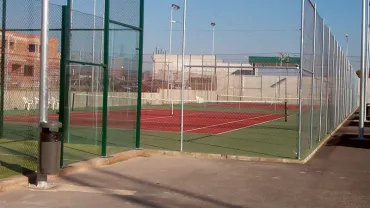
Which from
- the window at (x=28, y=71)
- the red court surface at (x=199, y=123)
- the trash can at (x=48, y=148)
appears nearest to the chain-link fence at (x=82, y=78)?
the window at (x=28, y=71)

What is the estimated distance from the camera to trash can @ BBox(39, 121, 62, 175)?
9.59 metres

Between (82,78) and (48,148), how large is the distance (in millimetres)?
4923

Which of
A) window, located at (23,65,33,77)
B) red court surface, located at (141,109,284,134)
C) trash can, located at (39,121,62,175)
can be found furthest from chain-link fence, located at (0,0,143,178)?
red court surface, located at (141,109,284,134)

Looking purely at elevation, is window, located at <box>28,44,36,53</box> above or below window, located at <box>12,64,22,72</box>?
above

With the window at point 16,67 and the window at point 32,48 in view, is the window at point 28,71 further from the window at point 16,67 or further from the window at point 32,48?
the window at point 32,48

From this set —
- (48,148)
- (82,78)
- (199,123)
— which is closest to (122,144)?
(82,78)

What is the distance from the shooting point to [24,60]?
1458cm

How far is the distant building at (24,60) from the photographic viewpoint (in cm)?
1410

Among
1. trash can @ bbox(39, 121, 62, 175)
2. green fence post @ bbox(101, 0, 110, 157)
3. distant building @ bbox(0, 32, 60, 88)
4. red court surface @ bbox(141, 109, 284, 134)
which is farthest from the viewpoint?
red court surface @ bbox(141, 109, 284, 134)

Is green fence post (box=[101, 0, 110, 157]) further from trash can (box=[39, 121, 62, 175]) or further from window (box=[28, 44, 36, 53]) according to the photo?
trash can (box=[39, 121, 62, 175])

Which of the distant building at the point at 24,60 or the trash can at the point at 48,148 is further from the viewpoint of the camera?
the distant building at the point at 24,60

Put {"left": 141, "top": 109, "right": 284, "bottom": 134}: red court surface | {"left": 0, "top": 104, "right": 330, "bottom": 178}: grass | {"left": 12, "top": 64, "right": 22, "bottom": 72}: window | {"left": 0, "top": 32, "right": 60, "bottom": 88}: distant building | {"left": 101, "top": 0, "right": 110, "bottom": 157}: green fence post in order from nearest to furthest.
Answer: {"left": 0, "top": 104, "right": 330, "bottom": 178}: grass < {"left": 101, "top": 0, "right": 110, "bottom": 157}: green fence post < {"left": 0, "top": 32, "right": 60, "bottom": 88}: distant building < {"left": 12, "top": 64, "right": 22, "bottom": 72}: window < {"left": 141, "top": 109, "right": 284, "bottom": 134}: red court surface

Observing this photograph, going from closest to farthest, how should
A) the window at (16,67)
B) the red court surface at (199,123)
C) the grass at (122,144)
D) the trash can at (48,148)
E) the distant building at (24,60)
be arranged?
the trash can at (48,148) → the grass at (122,144) → the distant building at (24,60) → the window at (16,67) → the red court surface at (199,123)

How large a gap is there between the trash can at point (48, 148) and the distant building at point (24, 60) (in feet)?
15.3
